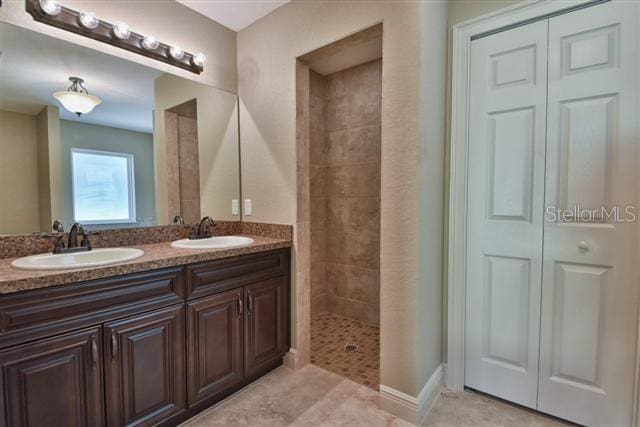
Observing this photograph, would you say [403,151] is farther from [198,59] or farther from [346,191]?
[198,59]

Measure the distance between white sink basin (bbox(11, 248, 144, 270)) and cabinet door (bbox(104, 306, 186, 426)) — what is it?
0.29 meters

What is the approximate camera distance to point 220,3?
202 cm

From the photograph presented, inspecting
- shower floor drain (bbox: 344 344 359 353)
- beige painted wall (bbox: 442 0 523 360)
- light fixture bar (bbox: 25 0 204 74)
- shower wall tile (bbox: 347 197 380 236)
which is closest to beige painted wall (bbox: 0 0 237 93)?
light fixture bar (bbox: 25 0 204 74)

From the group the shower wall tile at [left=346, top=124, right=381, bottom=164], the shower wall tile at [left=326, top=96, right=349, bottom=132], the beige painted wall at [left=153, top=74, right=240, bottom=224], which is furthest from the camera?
the shower wall tile at [left=326, top=96, right=349, bottom=132]

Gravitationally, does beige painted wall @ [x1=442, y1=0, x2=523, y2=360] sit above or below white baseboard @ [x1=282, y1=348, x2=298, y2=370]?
A: above

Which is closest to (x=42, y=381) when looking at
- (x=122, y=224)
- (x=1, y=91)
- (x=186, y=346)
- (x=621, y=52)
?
(x=186, y=346)

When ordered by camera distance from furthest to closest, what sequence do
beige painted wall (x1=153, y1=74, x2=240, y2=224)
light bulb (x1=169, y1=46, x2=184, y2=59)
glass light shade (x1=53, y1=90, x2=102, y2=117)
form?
beige painted wall (x1=153, y1=74, x2=240, y2=224) → light bulb (x1=169, y1=46, x2=184, y2=59) → glass light shade (x1=53, y1=90, x2=102, y2=117)

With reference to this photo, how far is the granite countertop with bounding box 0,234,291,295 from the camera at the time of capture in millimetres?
1039

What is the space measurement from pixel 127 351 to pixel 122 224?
847 millimetres

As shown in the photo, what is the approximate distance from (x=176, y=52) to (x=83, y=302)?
1.65 m

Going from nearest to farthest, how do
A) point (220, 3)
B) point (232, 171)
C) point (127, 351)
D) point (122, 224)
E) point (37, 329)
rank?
point (37, 329) → point (127, 351) → point (122, 224) → point (220, 3) → point (232, 171)

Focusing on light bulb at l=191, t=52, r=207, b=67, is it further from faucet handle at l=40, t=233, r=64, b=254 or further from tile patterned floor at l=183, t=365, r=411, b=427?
tile patterned floor at l=183, t=365, r=411, b=427

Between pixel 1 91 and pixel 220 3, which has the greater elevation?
pixel 220 3

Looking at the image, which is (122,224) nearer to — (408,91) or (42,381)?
(42,381)
